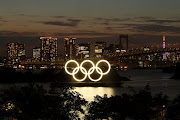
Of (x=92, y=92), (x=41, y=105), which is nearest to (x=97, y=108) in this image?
(x=41, y=105)

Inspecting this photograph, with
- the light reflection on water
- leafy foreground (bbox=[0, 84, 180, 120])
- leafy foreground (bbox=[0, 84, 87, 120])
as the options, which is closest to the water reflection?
the light reflection on water

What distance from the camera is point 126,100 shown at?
9703 millimetres

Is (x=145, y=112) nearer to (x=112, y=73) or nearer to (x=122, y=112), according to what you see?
(x=122, y=112)

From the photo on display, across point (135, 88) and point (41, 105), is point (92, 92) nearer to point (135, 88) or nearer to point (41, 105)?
point (135, 88)

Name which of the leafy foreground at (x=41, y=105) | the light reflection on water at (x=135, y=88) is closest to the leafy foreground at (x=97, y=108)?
the leafy foreground at (x=41, y=105)

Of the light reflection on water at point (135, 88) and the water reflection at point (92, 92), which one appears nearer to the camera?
the water reflection at point (92, 92)

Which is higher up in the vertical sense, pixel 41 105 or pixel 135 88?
pixel 41 105

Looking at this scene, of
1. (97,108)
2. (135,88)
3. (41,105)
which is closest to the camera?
(97,108)

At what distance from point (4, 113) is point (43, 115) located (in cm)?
95

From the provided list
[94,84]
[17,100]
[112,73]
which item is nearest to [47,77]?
[112,73]

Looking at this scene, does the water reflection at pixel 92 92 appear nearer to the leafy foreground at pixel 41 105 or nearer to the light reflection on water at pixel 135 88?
the light reflection on water at pixel 135 88

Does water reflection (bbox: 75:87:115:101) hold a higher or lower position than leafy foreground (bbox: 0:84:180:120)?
lower

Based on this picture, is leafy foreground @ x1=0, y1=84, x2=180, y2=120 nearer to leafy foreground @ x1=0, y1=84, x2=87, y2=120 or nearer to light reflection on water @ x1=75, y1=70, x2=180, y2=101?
leafy foreground @ x1=0, y1=84, x2=87, y2=120

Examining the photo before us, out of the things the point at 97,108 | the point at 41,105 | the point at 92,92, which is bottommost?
the point at 92,92
